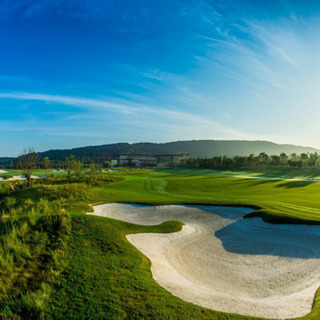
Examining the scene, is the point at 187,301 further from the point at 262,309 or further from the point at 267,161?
the point at 267,161

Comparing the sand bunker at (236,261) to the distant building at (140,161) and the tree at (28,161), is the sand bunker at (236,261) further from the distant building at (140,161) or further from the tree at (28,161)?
the distant building at (140,161)

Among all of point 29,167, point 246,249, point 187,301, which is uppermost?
Result: point 29,167

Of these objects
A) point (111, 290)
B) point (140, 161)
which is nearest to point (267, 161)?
point (111, 290)

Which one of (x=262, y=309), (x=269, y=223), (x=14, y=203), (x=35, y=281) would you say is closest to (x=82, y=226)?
(x=35, y=281)

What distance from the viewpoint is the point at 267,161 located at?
8288 centimetres

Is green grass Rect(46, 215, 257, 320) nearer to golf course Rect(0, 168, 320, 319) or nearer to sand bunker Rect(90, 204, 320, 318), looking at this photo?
golf course Rect(0, 168, 320, 319)

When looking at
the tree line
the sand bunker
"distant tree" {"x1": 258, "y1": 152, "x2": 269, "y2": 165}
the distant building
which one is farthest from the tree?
the distant building

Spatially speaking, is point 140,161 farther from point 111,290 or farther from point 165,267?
point 111,290

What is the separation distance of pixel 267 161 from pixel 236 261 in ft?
272

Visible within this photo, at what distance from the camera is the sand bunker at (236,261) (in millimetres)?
6074

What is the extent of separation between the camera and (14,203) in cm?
1841

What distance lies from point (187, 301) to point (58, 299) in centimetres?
325

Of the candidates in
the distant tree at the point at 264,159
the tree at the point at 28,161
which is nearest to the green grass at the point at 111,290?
the tree at the point at 28,161

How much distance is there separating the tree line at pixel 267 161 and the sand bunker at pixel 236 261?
7127cm
